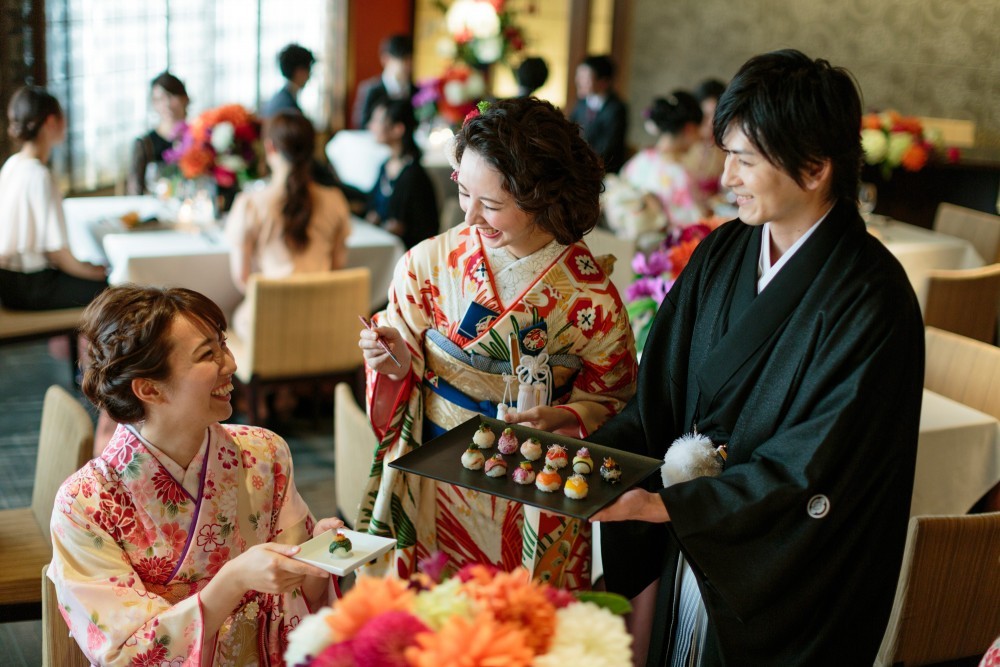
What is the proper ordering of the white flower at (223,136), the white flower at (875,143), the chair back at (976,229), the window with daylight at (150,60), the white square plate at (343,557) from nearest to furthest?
the white square plate at (343,557) → the white flower at (223,136) → the chair back at (976,229) → the white flower at (875,143) → the window with daylight at (150,60)

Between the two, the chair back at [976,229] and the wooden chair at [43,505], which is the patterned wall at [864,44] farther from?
the wooden chair at [43,505]

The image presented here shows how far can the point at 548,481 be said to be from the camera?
1.67 metres

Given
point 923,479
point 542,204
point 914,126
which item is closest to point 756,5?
point 914,126

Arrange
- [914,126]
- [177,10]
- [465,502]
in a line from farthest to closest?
[177,10]
[914,126]
[465,502]

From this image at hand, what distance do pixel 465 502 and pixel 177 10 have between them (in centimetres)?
629

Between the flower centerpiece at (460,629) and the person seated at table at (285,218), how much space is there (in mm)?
3347

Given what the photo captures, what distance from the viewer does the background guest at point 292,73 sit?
21.0 ft

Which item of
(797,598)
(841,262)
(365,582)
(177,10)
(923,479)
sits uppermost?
(177,10)

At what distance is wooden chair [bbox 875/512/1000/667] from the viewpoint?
2.22m

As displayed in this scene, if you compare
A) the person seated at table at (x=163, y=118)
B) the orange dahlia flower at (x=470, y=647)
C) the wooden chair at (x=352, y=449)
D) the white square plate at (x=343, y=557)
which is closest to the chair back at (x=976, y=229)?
the wooden chair at (x=352, y=449)

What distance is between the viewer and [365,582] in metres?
1.06

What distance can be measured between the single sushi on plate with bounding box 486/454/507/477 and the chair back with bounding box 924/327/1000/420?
2.05 meters

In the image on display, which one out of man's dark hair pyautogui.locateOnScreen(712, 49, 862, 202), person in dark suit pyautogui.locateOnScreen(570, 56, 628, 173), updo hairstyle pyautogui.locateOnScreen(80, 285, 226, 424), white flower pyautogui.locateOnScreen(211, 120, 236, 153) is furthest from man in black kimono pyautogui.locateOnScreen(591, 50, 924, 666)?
person in dark suit pyautogui.locateOnScreen(570, 56, 628, 173)

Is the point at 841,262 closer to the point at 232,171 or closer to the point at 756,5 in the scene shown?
the point at 232,171
